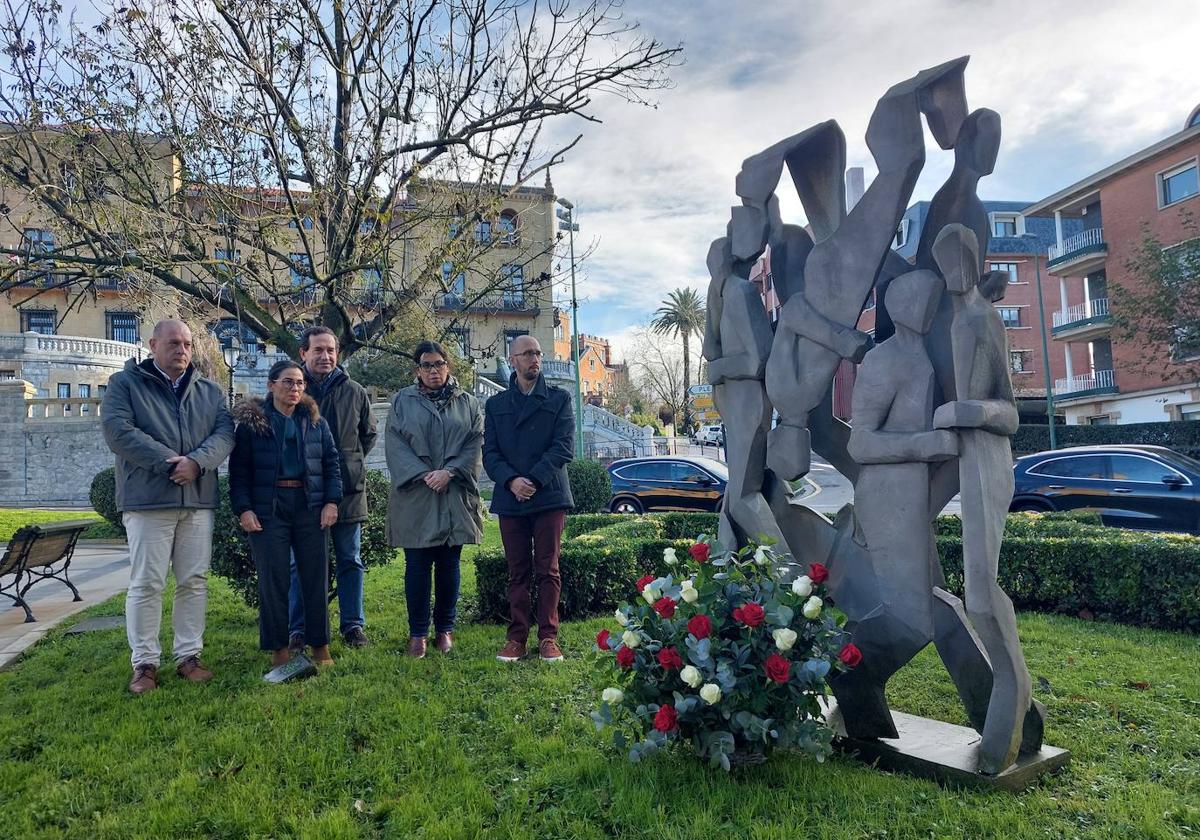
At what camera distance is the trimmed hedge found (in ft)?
76.2

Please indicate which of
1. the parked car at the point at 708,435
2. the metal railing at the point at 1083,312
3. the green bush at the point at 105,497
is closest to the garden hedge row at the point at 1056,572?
the green bush at the point at 105,497

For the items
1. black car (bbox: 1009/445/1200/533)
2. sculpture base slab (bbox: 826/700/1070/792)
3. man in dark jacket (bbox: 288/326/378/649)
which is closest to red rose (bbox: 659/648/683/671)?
sculpture base slab (bbox: 826/700/1070/792)

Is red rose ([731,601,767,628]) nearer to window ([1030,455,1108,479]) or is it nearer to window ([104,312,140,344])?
window ([1030,455,1108,479])

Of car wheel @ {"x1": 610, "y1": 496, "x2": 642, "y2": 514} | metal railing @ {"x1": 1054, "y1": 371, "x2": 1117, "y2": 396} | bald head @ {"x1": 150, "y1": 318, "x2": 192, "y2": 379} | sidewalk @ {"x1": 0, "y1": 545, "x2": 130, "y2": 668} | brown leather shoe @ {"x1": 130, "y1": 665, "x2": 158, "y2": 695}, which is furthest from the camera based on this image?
metal railing @ {"x1": 1054, "y1": 371, "x2": 1117, "y2": 396}

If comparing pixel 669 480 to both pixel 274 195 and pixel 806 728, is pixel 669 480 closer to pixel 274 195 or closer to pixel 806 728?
pixel 274 195

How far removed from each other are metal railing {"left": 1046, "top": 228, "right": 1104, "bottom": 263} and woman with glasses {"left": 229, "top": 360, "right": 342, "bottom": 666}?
3290 cm

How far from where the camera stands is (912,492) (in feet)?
10.9

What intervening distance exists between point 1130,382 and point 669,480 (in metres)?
23.8

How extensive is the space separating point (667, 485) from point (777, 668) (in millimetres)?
→ 12842

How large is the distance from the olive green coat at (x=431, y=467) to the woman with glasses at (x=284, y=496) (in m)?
0.46

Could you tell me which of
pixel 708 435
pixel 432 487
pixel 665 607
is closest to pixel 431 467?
pixel 432 487

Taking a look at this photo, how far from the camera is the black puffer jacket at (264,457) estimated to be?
4824 millimetres

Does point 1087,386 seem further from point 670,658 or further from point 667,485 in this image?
point 670,658

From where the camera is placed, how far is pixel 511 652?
5066mm
